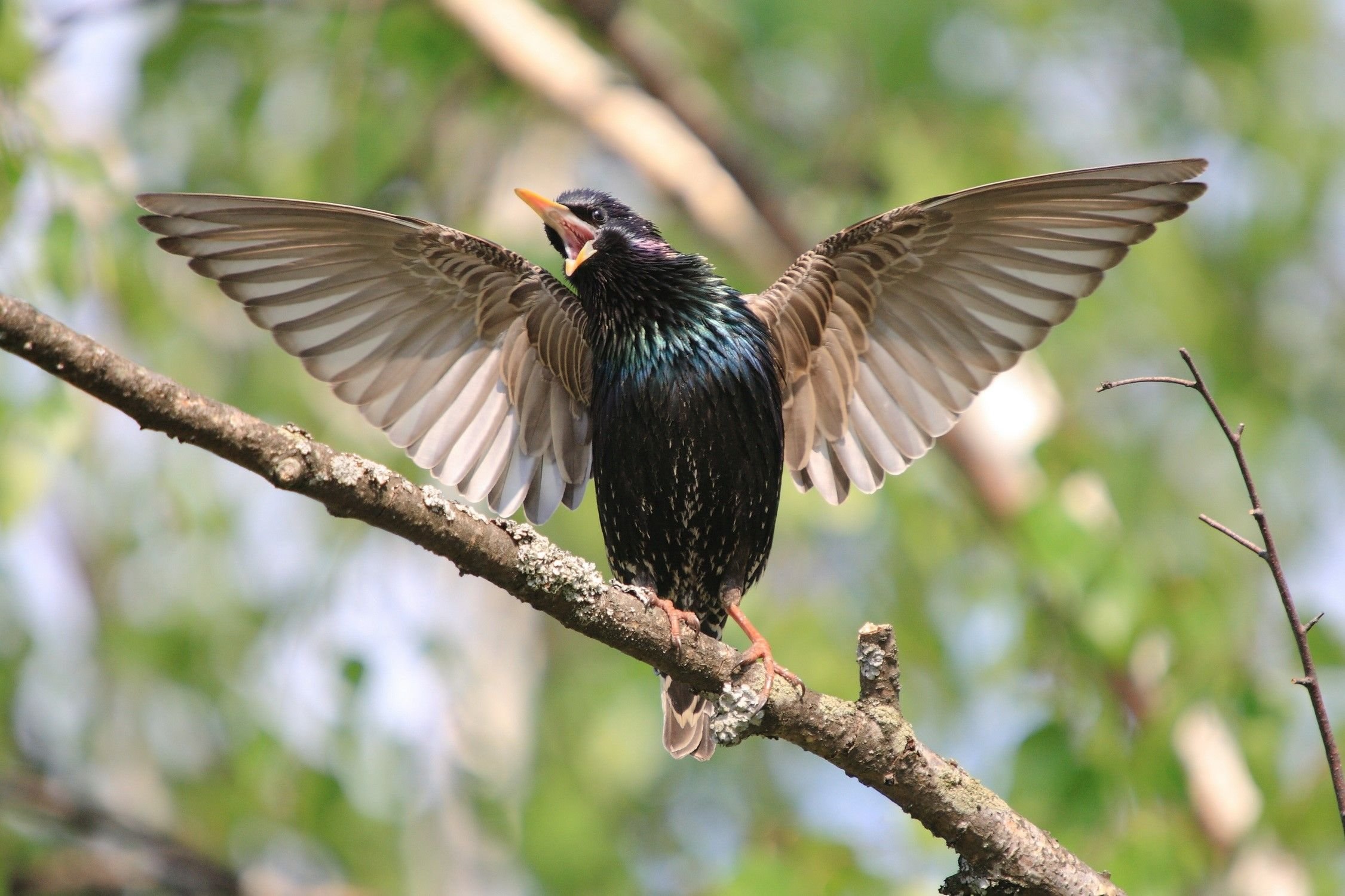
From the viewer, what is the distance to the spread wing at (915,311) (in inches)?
149

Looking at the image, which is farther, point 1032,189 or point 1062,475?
point 1062,475

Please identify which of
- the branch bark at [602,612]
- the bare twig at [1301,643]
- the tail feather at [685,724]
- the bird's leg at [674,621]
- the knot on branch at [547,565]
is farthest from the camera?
the tail feather at [685,724]

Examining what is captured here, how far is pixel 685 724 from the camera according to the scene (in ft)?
12.5

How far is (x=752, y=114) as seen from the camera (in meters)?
8.05

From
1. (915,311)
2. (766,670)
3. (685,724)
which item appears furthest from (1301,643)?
(915,311)

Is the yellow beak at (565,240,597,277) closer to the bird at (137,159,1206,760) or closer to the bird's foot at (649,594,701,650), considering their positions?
the bird at (137,159,1206,760)

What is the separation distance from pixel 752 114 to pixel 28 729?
Result: 5.40m

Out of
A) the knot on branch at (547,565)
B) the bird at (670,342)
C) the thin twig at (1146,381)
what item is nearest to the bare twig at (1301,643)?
the thin twig at (1146,381)

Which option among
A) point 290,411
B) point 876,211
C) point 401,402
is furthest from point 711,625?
point 876,211

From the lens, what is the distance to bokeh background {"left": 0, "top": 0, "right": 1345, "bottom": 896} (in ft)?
14.0

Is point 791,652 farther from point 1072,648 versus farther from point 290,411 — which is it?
point 290,411

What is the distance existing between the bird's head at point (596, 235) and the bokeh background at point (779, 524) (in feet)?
4.96

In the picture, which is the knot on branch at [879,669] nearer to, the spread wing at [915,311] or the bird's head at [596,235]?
the spread wing at [915,311]

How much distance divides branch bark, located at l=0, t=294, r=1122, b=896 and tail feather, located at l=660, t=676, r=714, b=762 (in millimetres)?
1141
